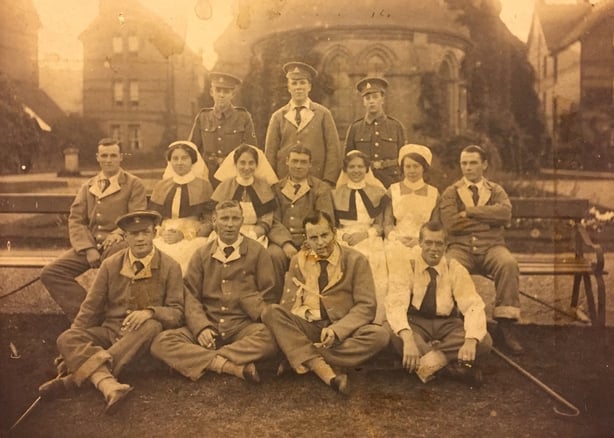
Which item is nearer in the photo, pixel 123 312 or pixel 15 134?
pixel 123 312

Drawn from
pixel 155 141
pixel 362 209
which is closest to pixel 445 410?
pixel 362 209

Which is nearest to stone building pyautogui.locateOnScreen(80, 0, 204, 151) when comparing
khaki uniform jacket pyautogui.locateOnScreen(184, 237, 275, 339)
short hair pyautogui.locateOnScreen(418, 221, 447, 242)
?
khaki uniform jacket pyautogui.locateOnScreen(184, 237, 275, 339)

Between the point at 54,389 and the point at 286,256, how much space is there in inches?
61.4

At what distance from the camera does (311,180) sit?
12.3 ft

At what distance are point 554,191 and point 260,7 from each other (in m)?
2.27

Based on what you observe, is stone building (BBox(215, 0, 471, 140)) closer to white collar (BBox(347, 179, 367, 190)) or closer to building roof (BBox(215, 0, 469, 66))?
building roof (BBox(215, 0, 469, 66))

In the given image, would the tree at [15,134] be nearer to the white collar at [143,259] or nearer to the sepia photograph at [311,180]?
the sepia photograph at [311,180]

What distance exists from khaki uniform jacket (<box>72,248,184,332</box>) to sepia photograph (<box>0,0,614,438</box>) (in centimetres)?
1

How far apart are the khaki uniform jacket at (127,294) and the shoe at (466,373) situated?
64.5 inches

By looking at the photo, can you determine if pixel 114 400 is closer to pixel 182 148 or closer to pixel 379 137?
pixel 182 148

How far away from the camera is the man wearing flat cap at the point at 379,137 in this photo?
3840 millimetres

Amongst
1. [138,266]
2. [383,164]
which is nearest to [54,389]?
[138,266]

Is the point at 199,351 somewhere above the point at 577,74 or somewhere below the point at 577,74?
below

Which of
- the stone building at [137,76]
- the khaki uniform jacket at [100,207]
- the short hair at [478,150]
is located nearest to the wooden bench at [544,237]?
the khaki uniform jacket at [100,207]
